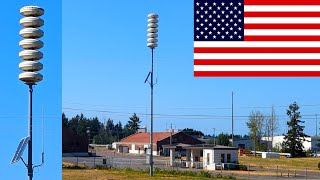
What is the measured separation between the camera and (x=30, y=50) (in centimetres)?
1681

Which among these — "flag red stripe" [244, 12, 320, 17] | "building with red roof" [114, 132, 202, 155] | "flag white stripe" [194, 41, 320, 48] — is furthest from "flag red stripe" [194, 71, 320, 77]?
"building with red roof" [114, 132, 202, 155]

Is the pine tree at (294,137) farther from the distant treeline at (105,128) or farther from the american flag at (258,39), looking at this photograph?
the american flag at (258,39)

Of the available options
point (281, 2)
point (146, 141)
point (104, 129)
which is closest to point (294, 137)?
point (146, 141)

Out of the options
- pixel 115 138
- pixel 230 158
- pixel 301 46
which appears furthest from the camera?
pixel 115 138

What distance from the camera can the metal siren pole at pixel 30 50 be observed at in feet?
55.0

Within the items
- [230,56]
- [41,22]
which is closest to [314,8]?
[230,56]

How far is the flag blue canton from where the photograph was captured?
53.0 feet

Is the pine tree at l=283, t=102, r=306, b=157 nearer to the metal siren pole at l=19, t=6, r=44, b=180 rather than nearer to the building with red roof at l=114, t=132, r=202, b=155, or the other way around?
the building with red roof at l=114, t=132, r=202, b=155

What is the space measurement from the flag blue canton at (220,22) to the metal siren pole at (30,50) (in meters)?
4.61

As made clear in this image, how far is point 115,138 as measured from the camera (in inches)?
4237

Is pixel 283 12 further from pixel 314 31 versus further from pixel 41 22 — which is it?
pixel 41 22

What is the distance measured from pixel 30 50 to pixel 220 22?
18.2ft

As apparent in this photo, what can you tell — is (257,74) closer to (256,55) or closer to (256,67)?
(256,67)

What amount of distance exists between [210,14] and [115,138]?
92.4 meters
